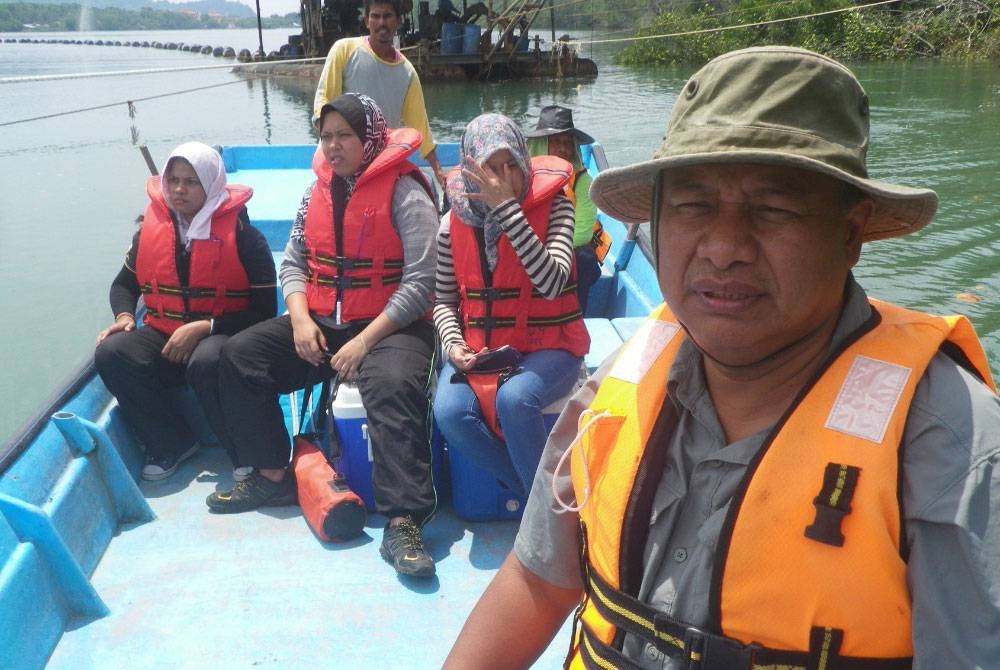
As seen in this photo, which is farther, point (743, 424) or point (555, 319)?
point (555, 319)

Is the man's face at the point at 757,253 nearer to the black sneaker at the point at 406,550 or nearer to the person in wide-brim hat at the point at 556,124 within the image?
the black sneaker at the point at 406,550

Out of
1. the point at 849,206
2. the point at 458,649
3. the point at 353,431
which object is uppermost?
the point at 849,206

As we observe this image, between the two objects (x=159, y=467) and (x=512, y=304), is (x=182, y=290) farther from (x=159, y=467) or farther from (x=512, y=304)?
(x=512, y=304)

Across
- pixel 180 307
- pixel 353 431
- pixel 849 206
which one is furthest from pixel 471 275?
pixel 849 206

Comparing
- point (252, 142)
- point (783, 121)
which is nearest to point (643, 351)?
point (783, 121)

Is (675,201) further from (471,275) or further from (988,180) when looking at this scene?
(988,180)

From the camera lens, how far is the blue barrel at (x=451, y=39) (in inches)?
917

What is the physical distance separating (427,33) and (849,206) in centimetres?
2482

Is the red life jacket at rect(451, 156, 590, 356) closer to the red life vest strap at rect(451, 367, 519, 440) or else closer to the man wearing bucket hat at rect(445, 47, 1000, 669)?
the red life vest strap at rect(451, 367, 519, 440)

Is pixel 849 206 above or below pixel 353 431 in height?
above

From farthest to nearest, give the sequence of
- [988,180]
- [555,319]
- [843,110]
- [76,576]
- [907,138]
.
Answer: [907,138]
[988,180]
[555,319]
[76,576]
[843,110]

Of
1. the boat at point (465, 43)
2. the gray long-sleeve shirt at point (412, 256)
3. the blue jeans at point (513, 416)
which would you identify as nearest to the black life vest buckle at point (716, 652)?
the blue jeans at point (513, 416)

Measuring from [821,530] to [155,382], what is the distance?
2.40 meters

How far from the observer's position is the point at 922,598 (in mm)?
826
